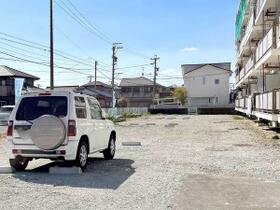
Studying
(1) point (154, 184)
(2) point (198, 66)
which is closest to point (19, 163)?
(1) point (154, 184)

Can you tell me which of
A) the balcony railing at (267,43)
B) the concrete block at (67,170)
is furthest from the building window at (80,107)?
the balcony railing at (267,43)

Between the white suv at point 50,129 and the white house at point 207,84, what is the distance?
213 ft

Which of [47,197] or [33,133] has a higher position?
[33,133]

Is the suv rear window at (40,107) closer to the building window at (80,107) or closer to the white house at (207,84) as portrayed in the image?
the building window at (80,107)

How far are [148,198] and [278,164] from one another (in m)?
5.16

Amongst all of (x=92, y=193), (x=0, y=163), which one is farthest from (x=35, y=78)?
(x=92, y=193)

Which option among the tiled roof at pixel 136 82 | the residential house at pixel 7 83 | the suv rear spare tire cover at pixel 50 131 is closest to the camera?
the suv rear spare tire cover at pixel 50 131

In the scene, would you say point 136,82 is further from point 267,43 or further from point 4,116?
point 267,43

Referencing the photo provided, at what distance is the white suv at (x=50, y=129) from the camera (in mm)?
8953

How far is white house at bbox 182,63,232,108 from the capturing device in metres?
74.0

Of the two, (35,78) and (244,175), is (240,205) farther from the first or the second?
(35,78)

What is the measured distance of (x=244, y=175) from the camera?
9.17 metres

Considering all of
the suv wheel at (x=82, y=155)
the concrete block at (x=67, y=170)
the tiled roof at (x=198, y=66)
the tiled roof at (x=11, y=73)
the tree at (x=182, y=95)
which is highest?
the tiled roof at (x=198, y=66)

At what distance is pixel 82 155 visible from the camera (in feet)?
31.3
